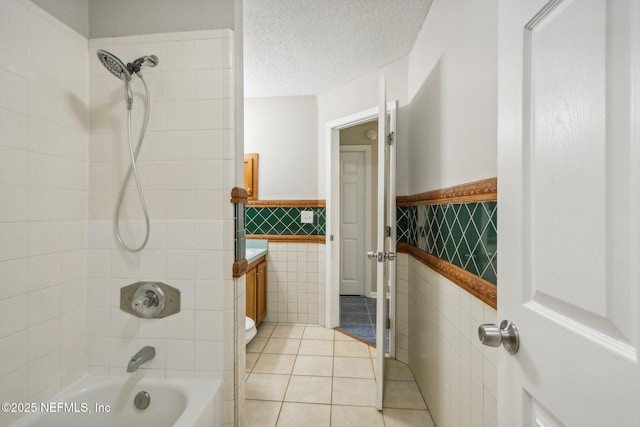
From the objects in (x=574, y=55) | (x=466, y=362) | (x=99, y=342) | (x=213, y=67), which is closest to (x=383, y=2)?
(x=213, y=67)

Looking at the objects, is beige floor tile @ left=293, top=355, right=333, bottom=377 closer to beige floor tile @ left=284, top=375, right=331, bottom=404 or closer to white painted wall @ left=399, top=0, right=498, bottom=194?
beige floor tile @ left=284, top=375, right=331, bottom=404

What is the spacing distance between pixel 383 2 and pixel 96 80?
1.62m

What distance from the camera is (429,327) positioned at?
5.23 feet

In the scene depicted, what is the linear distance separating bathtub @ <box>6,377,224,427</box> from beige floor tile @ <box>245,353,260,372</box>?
Result: 84 centimetres

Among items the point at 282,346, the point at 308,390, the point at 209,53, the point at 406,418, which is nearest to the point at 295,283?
the point at 282,346

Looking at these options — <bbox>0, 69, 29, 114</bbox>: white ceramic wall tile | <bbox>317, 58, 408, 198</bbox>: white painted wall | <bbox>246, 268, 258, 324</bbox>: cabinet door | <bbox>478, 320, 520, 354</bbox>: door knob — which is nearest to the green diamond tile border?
<bbox>317, 58, 408, 198</bbox>: white painted wall

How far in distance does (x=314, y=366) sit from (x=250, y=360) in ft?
1.72

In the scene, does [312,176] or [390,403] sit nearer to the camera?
[390,403]

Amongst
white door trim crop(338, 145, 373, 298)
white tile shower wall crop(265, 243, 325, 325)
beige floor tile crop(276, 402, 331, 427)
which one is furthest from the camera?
white door trim crop(338, 145, 373, 298)

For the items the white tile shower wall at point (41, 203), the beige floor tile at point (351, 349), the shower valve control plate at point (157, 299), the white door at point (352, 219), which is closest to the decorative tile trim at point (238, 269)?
the shower valve control plate at point (157, 299)

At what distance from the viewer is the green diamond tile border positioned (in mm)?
2834

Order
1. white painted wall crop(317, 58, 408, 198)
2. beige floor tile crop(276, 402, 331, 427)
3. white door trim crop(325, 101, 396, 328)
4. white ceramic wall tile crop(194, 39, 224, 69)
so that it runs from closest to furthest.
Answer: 1. white ceramic wall tile crop(194, 39, 224, 69)
2. beige floor tile crop(276, 402, 331, 427)
3. white painted wall crop(317, 58, 408, 198)
4. white door trim crop(325, 101, 396, 328)

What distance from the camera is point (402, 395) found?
1.75m

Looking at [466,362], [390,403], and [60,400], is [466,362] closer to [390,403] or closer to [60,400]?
[390,403]
